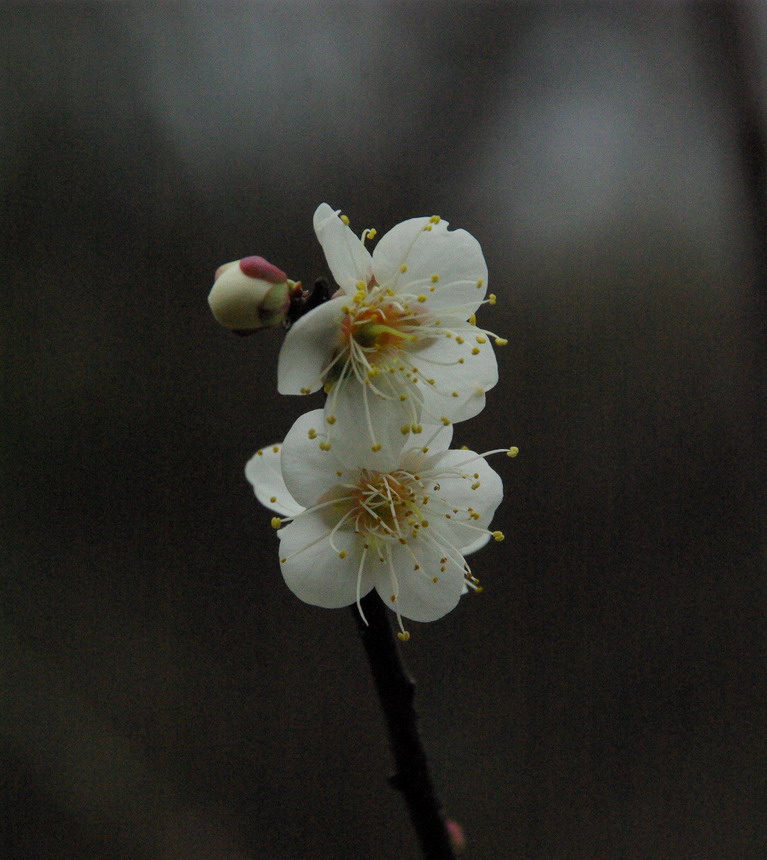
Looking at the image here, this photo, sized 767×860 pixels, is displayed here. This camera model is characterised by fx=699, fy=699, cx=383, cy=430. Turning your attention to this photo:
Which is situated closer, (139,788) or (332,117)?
(139,788)

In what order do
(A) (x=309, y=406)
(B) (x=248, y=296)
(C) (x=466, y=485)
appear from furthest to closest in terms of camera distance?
(A) (x=309, y=406) → (C) (x=466, y=485) → (B) (x=248, y=296)

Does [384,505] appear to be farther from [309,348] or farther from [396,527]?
[309,348]

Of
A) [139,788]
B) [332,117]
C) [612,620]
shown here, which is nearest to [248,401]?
[332,117]

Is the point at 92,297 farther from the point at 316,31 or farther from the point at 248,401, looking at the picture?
the point at 316,31

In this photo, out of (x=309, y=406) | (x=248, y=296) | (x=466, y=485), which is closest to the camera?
(x=248, y=296)

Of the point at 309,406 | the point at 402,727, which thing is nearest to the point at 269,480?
the point at 402,727

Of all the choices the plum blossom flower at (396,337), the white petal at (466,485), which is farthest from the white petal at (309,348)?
the white petal at (466,485)

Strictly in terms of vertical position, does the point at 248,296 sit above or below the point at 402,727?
above

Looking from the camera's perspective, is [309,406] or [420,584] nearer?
[420,584]
